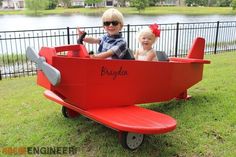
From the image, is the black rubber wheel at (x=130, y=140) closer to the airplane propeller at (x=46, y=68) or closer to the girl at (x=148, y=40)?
the airplane propeller at (x=46, y=68)

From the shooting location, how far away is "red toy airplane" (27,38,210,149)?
10.0ft

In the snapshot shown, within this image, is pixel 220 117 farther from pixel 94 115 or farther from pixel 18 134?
pixel 18 134

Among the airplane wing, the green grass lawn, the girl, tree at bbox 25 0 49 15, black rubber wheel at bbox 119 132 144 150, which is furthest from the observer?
tree at bbox 25 0 49 15

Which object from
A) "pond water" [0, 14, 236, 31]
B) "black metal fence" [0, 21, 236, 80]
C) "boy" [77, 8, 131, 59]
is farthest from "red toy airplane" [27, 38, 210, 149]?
"pond water" [0, 14, 236, 31]

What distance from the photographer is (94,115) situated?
325 cm

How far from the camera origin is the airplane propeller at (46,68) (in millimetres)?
2875

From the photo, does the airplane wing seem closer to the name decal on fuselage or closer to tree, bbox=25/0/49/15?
the name decal on fuselage

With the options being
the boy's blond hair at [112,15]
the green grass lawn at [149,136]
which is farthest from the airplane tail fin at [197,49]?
the boy's blond hair at [112,15]

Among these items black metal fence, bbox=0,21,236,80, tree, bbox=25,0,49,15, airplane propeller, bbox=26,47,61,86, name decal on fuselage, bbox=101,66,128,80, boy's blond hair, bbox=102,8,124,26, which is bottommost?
black metal fence, bbox=0,21,236,80

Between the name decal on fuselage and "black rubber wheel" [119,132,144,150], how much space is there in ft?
2.20

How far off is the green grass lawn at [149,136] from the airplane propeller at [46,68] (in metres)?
0.97

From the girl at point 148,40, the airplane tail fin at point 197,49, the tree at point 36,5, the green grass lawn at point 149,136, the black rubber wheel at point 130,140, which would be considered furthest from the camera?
the tree at point 36,5

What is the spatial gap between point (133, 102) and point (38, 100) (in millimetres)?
2185

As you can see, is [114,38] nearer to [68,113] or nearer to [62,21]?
[68,113]
